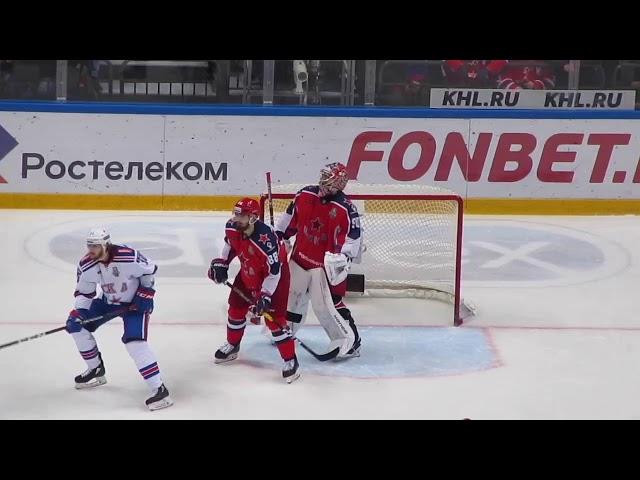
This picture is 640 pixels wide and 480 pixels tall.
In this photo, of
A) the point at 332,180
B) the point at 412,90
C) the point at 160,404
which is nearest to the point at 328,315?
the point at 332,180

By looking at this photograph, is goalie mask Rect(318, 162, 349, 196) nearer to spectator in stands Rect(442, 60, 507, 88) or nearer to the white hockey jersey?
the white hockey jersey

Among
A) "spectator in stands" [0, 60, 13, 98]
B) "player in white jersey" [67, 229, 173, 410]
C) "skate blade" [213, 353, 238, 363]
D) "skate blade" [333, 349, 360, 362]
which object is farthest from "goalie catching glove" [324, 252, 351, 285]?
"spectator in stands" [0, 60, 13, 98]

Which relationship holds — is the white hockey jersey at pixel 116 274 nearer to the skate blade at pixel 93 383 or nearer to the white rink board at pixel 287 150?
the skate blade at pixel 93 383

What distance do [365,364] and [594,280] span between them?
2.95m

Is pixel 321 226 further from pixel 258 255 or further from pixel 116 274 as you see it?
pixel 116 274

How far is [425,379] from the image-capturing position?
689 cm

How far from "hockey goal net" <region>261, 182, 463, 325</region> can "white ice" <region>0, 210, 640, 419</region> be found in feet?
0.62

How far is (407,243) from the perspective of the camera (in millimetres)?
8828

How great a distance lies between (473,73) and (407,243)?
316 cm

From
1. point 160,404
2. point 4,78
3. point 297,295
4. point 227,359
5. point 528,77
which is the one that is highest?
point 528,77

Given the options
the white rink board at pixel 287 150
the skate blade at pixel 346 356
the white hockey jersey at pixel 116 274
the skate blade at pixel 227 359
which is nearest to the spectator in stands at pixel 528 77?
the white rink board at pixel 287 150

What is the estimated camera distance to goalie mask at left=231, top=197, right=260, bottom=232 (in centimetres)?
655
